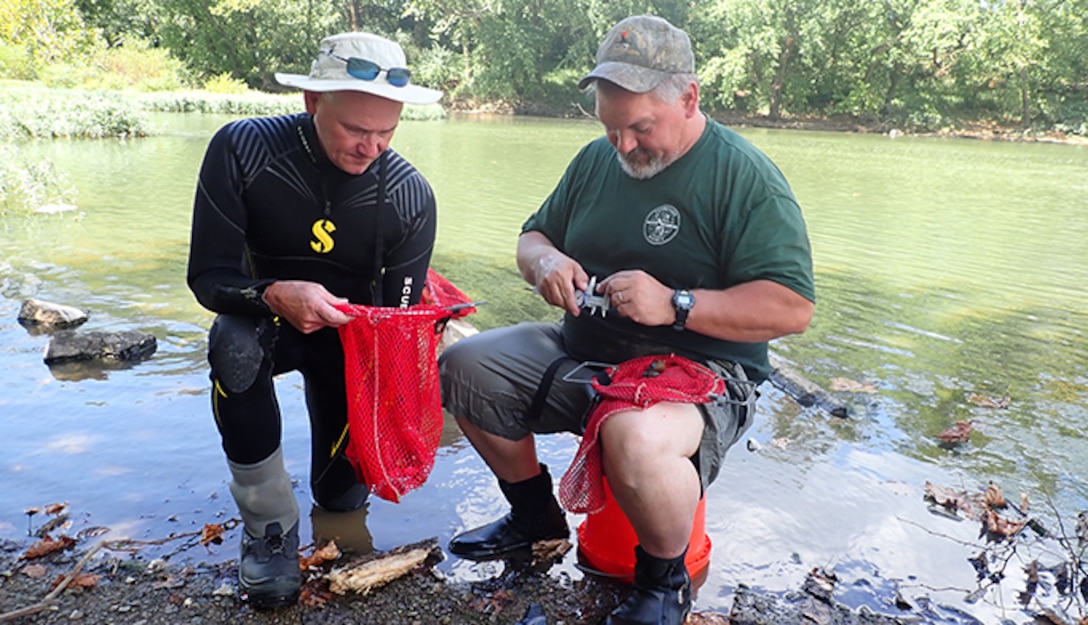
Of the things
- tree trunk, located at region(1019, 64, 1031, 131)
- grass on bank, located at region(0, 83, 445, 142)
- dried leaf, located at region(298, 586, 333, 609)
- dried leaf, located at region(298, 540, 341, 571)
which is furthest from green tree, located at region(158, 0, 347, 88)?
dried leaf, located at region(298, 586, 333, 609)

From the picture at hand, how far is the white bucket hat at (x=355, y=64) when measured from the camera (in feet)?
7.91

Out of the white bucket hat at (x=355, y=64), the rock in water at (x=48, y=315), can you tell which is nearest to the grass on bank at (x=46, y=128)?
the rock in water at (x=48, y=315)

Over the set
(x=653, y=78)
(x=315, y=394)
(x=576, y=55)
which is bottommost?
(x=315, y=394)

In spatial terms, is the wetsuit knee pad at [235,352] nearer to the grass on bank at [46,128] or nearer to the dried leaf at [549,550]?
the dried leaf at [549,550]

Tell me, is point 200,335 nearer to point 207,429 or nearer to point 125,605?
point 207,429

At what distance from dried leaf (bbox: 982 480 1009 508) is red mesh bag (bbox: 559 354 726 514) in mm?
1585

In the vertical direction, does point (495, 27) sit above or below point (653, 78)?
above

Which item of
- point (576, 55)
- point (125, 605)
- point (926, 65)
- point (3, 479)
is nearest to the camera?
point (125, 605)

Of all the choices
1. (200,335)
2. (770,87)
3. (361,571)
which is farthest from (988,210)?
(770,87)

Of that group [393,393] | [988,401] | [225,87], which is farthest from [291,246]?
[225,87]

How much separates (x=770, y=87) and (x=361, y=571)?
4267cm

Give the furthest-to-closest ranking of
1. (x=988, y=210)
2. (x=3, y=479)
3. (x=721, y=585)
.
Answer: (x=988, y=210)
(x=3, y=479)
(x=721, y=585)

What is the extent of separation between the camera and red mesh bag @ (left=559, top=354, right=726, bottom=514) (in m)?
2.34

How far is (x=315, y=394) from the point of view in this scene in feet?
9.63
